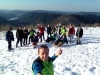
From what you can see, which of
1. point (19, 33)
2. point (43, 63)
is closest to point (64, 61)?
point (19, 33)

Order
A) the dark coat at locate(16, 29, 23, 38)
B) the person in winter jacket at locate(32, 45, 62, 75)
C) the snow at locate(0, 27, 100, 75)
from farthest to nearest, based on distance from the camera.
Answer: the dark coat at locate(16, 29, 23, 38) → the snow at locate(0, 27, 100, 75) → the person in winter jacket at locate(32, 45, 62, 75)

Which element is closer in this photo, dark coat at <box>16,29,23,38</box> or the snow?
the snow

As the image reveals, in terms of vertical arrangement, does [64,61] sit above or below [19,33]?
below

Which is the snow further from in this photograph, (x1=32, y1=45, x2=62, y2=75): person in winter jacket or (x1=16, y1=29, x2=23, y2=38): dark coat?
(x1=32, y1=45, x2=62, y2=75): person in winter jacket

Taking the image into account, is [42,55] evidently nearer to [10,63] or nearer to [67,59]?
[10,63]

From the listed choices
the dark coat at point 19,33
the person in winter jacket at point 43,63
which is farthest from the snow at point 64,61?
the person in winter jacket at point 43,63

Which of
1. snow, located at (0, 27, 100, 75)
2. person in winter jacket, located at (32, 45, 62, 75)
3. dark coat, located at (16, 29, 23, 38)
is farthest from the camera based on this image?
dark coat, located at (16, 29, 23, 38)

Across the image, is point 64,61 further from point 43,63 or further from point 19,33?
point 43,63

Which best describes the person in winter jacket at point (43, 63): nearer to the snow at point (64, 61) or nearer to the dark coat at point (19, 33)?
the snow at point (64, 61)

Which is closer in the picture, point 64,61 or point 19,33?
point 64,61

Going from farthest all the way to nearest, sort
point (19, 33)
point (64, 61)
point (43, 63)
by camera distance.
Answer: point (19, 33), point (64, 61), point (43, 63)

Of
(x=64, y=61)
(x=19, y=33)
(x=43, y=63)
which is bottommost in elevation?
(x=64, y=61)

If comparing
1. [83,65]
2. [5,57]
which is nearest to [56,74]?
[83,65]

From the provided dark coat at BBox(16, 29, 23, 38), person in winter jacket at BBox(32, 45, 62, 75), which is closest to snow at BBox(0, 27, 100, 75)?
dark coat at BBox(16, 29, 23, 38)
